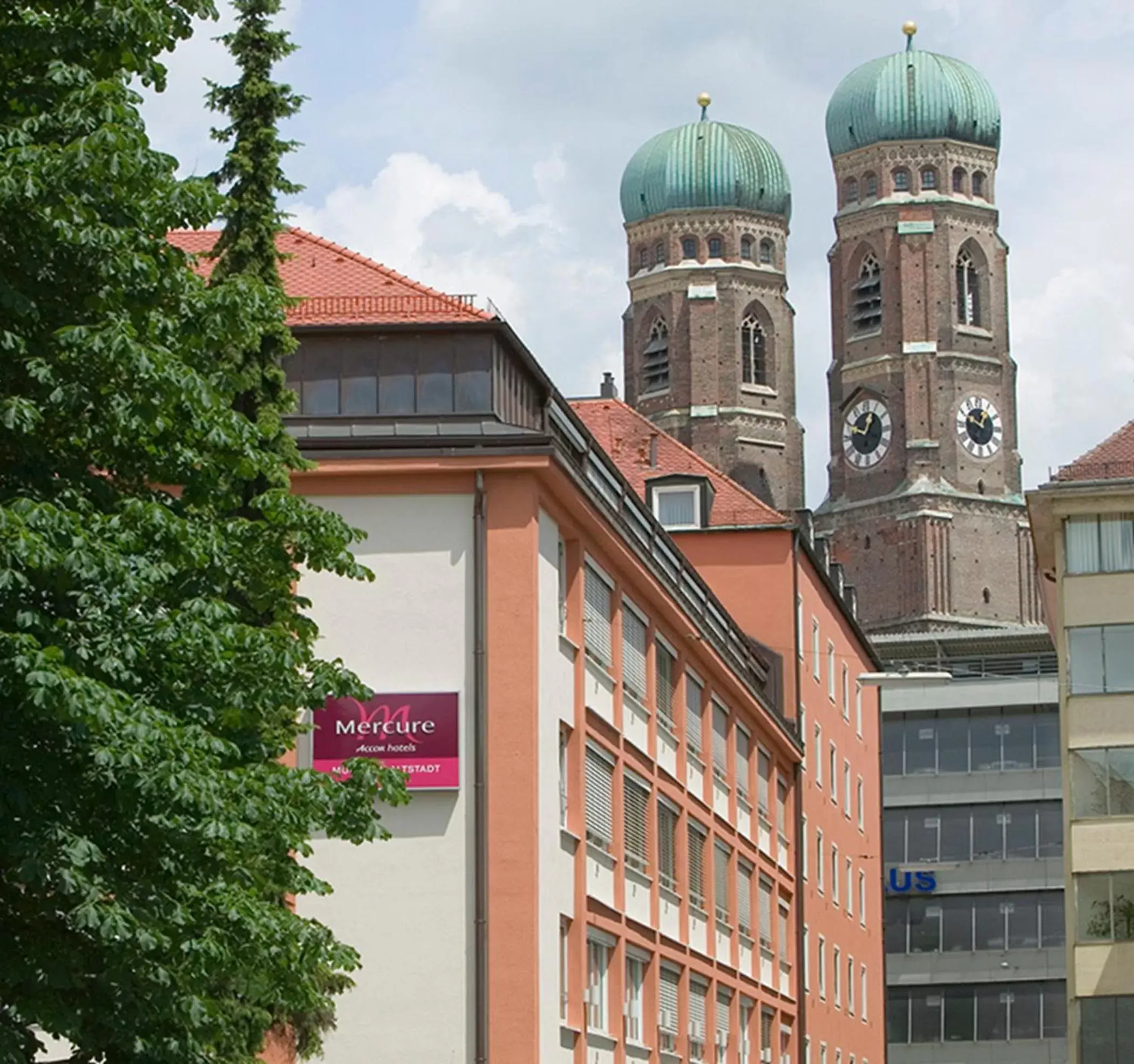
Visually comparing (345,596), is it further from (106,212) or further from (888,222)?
(888,222)

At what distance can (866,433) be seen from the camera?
167m

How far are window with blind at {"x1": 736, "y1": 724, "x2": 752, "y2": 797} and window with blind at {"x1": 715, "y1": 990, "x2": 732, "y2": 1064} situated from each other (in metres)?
4.33

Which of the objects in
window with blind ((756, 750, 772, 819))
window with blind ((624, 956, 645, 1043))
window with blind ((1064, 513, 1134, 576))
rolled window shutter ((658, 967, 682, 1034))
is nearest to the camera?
window with blind ((624, 956, 645, 1043))

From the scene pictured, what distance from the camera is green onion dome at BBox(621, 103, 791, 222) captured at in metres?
183

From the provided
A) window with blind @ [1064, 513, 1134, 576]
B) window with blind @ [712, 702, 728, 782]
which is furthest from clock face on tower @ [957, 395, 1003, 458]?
window with blind @ [712, 702, 728, 782]

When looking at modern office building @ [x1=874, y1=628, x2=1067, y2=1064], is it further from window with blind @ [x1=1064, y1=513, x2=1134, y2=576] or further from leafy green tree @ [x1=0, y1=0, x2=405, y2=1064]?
leafy green tree @ [x1=0, y1=0, x2=405, y2=1064]

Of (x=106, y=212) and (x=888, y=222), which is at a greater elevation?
(x=888, y=222)

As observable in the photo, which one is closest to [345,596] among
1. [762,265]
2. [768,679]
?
[768,679]

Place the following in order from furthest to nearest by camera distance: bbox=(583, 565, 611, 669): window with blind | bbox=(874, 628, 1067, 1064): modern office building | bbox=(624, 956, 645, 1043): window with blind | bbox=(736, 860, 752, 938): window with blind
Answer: bbox=(874, 628, 1067, 1064): modern office building → bbox=(736, 860, 752, 938): window with blind → bbox=(624, 956, 645, 1043): window with blind → bbox=(583, 565, 611, 669): window with blind

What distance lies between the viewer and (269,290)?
20.7 m

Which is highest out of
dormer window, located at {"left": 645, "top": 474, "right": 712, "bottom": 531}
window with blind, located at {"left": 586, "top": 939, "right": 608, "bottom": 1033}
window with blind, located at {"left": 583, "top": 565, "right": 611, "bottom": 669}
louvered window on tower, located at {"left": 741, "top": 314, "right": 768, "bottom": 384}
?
louvered window on tower, located at {"left": 741, "top": 314, "right": 768, "bottom": 384}

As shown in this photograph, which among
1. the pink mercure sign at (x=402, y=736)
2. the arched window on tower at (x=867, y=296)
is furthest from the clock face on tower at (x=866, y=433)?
the pink mercure sign at (x=402, y=736)

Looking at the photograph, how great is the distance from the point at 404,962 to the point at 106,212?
16.7m

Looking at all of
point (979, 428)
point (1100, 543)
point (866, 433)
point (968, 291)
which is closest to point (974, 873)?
point (1100, 543)
